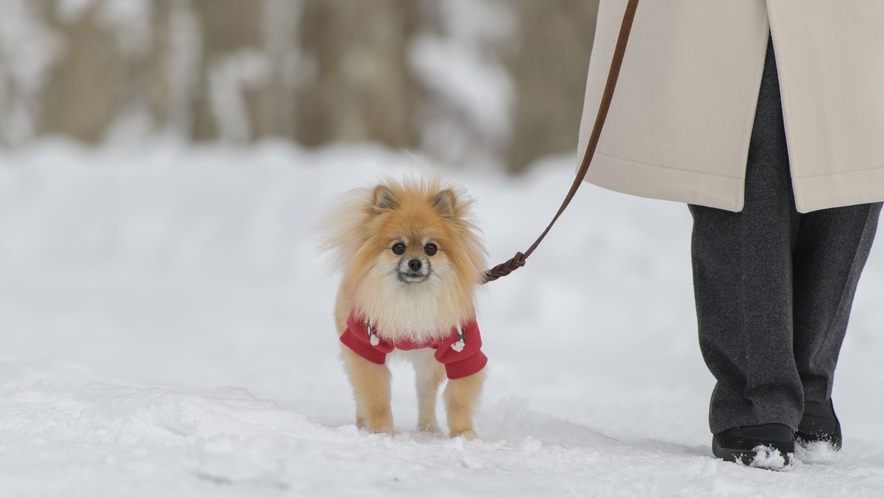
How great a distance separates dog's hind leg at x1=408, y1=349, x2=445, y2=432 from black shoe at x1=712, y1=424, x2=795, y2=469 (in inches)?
39.6

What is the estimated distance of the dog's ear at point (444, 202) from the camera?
2893 millimetres

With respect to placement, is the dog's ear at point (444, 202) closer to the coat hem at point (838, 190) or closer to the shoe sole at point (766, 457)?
the coat hem at point (838, 190)

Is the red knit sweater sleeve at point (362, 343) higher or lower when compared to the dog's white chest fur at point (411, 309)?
lower

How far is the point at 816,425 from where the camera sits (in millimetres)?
2750

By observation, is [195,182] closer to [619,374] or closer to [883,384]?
[619,374]

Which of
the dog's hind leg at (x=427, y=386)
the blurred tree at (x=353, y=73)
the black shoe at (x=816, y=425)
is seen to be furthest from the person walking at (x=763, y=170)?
the blurred tree at (x=353, y=73)

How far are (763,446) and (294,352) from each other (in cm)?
309

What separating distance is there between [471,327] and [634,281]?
11.2 feet

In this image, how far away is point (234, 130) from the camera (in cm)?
1187

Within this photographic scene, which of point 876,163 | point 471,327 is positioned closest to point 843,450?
point 876,163

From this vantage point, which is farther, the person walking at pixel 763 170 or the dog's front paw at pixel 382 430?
the dog's front paw at pixel 382 430

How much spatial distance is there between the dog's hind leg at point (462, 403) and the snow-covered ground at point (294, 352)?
14cm

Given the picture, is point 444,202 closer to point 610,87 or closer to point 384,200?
point 384,200

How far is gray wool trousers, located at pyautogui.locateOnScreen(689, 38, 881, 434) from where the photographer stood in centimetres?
253
